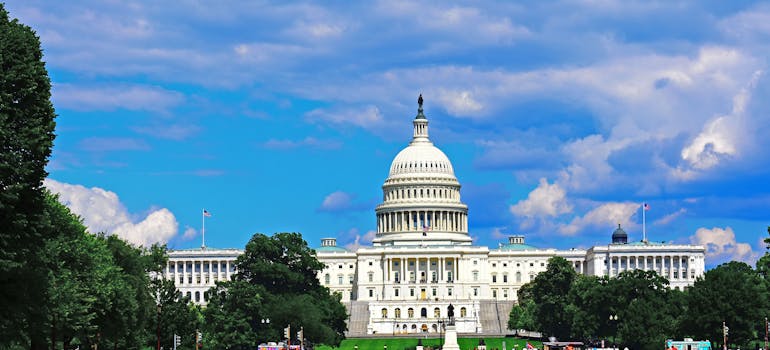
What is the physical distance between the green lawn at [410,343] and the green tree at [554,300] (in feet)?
9.23

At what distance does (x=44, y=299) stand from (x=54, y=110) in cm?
950

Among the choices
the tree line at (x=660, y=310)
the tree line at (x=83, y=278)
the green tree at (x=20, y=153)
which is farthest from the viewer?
the tree line at (x=660, y=310)

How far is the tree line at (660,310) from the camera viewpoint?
402 ft

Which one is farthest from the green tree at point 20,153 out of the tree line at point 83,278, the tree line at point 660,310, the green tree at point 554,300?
the green tree at point 554,300

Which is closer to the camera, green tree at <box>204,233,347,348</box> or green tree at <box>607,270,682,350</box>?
green tree at <box>607,270,682,350</box>

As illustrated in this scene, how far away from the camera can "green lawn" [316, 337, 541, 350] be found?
164m

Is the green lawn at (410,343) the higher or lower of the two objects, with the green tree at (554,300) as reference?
lower

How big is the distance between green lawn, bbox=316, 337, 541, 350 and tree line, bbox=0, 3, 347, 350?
7.84m

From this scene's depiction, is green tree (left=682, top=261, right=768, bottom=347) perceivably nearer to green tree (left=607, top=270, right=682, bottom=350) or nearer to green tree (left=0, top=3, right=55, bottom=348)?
green tree (left=607, top=270, right=682, bottom=350)

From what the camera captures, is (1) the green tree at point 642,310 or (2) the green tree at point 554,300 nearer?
(1) the green tree at point 642,310

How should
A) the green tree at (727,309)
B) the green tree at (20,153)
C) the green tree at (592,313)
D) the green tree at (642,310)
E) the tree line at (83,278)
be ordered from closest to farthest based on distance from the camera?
the green tree at (20,153) → the tree line at (83,278) → the green tree at (727,309) → the green tree at (642,310) → the green tree at (592,313)

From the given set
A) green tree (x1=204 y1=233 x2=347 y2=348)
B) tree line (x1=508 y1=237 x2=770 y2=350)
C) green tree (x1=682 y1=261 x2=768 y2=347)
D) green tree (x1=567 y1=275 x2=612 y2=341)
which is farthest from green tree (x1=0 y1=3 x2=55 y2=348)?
green tree (x1=567 y1=275 x2=612 y2=341)

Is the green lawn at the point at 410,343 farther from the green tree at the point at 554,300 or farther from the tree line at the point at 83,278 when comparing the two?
the tree line at the point at 83,278

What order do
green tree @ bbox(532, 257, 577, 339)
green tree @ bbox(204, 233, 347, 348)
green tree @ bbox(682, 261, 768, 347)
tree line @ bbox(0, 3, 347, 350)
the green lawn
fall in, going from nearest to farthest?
tree line @ bbox(0, 3, 347, 350) → green tree @ bbox(682, 261, 768, 347) → green tree @ bbox(204, 233, 347, 348) → the green lawn → green tree @ bbox(532, 257, 577, 339)
